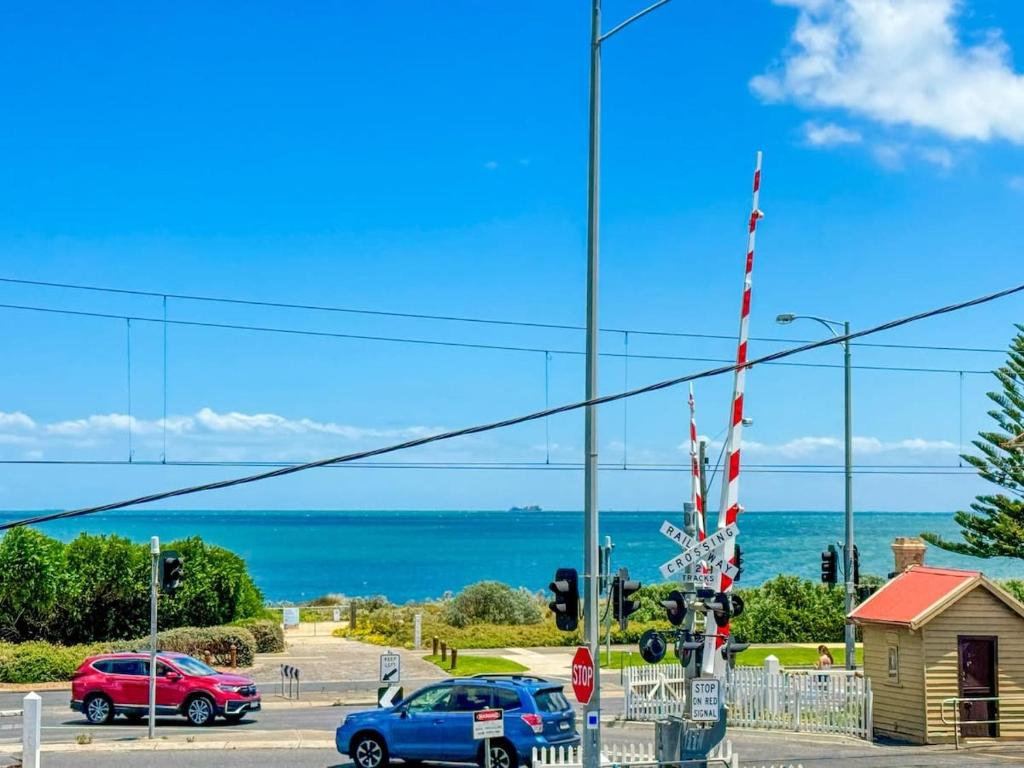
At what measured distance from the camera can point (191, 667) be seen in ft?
101

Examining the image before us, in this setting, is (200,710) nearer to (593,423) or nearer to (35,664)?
(35,664)

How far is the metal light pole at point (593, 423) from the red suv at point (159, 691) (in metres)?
15.7

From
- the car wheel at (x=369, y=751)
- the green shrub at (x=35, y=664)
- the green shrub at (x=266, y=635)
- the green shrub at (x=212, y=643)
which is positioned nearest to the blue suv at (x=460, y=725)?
the car wheel at (x=369, y=751)

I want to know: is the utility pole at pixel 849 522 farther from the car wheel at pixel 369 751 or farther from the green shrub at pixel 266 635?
the green shrub at pixel 266 635

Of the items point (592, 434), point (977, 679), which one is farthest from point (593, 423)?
point (977, 679)

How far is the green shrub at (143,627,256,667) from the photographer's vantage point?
41.6 meters

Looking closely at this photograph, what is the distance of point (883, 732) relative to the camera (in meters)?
26.5

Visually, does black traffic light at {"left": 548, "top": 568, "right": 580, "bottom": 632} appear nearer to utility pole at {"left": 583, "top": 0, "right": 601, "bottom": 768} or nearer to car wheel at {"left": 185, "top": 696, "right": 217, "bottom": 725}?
utility pole at {"left": 583, "top": 0, "right": 601, "bottom": 768}

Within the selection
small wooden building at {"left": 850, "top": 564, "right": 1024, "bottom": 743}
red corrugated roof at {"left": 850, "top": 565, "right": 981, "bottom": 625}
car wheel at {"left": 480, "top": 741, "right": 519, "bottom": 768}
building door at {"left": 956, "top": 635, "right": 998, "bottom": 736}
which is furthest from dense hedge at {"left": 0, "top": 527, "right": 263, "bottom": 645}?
building door at {"left": 956, "top": 635, "right": 998, "bottom": 736}

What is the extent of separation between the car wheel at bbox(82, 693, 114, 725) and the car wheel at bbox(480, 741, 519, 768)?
12.7 m

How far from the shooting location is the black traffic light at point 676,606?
1717 centimetres

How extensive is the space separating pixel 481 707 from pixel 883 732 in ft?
31.0

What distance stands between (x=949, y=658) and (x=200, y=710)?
16.4 meters

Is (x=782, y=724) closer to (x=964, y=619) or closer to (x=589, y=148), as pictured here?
(x=964, y=619)
